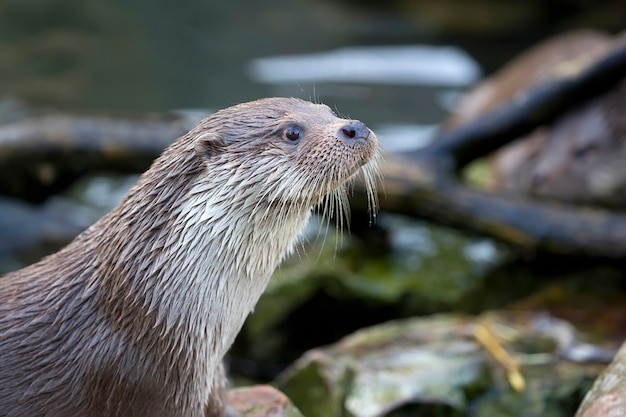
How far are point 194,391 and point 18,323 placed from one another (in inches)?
19.7

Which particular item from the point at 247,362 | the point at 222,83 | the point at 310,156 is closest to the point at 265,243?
the point at 310,156

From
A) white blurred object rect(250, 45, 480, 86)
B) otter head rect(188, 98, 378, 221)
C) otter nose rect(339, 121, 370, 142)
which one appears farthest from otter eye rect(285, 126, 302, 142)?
white blurred object rect(250, 45, 480, 86)

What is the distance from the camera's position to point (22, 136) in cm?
499

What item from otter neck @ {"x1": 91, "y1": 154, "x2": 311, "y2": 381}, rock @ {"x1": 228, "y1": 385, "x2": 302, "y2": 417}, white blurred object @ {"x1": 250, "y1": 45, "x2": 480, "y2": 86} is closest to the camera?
otter neck @ {"x1": 91, "y1": 154, "x2": 311, "y2": 381}

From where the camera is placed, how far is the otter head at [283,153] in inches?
98.5

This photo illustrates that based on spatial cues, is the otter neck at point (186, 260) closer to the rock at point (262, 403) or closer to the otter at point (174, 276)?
the otter at point (174, 276)

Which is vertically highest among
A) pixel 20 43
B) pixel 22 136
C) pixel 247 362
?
pixel 20 43

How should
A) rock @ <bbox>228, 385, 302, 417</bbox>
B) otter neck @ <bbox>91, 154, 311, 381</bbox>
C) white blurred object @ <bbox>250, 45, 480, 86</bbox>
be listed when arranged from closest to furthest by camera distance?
otter neck @ <bbox>91, 154, 311, 381</bbox> < rock @ <bbox>228, 385, 302, 417</bbox> < white blurred object @ <bbox>250, 45, 480, 86</bbox>

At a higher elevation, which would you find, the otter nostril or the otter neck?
the otter nostril

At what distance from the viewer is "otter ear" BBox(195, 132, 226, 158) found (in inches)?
98.4

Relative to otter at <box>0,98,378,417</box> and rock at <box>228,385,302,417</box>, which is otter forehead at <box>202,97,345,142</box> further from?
rock at <box>228,385,302,417</box>

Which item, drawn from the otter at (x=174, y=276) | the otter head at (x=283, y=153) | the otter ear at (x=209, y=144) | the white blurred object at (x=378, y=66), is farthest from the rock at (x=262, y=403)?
the white blurred object at (x=378, y=66)

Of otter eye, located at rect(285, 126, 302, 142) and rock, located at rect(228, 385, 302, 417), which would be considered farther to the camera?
rock, located at rect(228, 385, 302, 417)

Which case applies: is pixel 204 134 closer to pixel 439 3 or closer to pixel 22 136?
pixel 22 136
